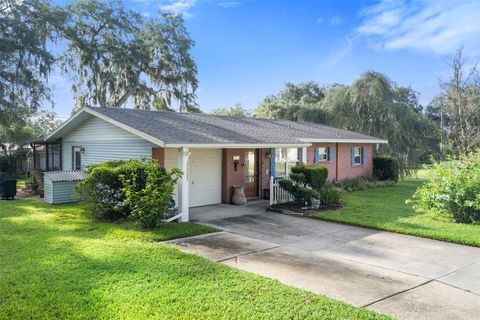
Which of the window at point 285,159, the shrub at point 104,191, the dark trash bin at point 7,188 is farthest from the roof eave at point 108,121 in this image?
the window at point 285,159

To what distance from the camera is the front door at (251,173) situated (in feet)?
46.5

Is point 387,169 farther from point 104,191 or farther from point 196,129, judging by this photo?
point 104,191

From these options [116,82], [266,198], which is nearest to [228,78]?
[116,82]

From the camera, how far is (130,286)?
5254 millimetres

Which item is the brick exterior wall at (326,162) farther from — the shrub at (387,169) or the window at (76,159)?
the window at (76,159)

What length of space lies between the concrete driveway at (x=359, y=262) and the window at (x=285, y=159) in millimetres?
4988

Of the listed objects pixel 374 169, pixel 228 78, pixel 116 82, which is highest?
pixel 228 78

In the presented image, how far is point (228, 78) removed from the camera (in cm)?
3716

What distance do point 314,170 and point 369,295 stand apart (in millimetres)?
7771

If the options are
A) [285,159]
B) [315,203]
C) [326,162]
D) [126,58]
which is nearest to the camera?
[315,203]

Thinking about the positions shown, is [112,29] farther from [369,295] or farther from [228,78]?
[369,295]

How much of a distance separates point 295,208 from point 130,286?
767cm

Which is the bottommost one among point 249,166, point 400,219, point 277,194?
point 400,219

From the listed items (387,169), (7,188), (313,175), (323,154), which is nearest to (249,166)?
(313,175)
